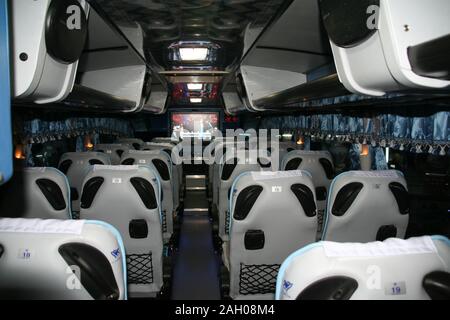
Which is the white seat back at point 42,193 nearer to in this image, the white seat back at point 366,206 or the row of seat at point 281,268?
the row of seat at point 281,268

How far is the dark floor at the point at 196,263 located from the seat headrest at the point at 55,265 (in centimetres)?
302

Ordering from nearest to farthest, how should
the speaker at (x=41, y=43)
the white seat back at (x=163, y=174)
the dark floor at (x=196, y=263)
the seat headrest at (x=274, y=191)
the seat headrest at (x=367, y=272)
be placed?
the seat headrest at (x=367, y=272), the speaker at (x=41, y=43), the seat headrest at (x=274, y=191), the dark floor at (x=196, y=263), the white seat back at (x=163, y=174)

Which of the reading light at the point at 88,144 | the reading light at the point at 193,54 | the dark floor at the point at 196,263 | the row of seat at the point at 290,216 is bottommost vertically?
the dark floor at the point at 196,263

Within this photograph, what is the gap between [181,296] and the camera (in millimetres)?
4109

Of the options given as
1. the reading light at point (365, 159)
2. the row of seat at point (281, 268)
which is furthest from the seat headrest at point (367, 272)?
the reading light at point (365, 159)

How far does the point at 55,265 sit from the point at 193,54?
3964 mm

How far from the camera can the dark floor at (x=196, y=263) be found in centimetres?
421

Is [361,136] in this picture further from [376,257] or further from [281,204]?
[376,257]

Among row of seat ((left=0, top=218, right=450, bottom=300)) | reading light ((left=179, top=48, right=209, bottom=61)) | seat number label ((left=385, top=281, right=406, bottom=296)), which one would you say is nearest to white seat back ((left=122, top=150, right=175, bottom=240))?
reading light ((left=179, top=48, right=209, bottom=61))

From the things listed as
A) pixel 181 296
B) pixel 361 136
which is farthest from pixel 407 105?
pixel 181 296

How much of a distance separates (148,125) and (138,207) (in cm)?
1361

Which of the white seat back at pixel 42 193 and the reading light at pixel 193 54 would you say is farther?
the reading light at pixel 193 54

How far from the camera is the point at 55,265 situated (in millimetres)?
1245
